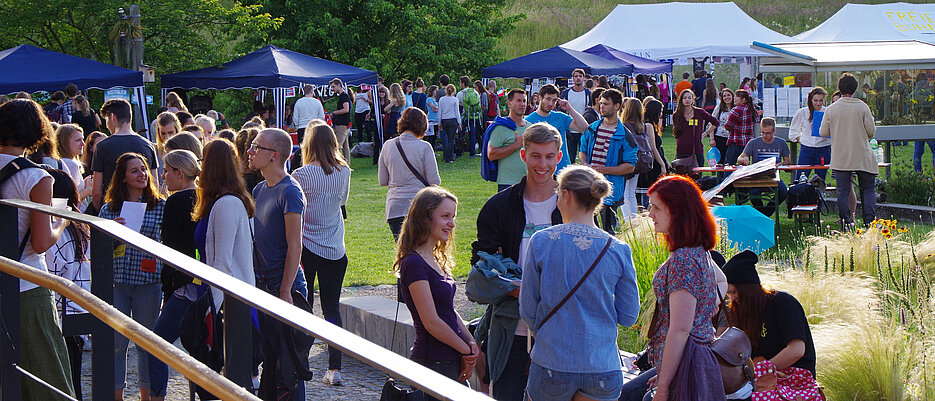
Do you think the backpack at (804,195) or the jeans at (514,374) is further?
the backpack at (804,195)

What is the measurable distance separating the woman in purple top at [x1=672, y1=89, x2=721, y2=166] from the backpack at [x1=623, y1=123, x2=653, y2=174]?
3269 mm

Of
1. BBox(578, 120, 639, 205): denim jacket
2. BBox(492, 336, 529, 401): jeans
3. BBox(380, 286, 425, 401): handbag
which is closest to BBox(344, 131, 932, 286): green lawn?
BBox(578, 120, 639, 205): denim jacket

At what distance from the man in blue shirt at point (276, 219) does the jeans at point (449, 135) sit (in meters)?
16.3

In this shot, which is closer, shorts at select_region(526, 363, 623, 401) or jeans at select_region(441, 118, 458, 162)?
shorts at select_region(526, 363, 623, 401)

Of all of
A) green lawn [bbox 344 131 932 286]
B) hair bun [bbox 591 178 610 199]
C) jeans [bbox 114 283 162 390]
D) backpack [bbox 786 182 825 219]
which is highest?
hair bun [bbox 591 178 610 199]

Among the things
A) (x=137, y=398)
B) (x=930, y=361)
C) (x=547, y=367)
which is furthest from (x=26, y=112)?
(x=930, y=361)

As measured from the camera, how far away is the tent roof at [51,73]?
17953 millimetres

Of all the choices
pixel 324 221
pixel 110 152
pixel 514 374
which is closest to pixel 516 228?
pixel 514 374

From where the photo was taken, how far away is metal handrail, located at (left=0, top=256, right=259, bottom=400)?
1944 millimetres

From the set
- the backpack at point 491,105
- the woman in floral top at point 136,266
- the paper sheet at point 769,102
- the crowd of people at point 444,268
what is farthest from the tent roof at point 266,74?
the woman in floral top at point 136,266

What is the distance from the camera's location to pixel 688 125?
13719 millimetres

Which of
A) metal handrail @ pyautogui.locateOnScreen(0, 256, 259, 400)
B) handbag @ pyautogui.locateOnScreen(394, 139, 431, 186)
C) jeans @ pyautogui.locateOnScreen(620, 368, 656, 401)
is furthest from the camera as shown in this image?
handbag @ pyautogui.locateOnScreen(394, 139, 431, 186)

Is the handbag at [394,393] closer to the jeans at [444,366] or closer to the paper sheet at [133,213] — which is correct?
the jeans at [444,366]

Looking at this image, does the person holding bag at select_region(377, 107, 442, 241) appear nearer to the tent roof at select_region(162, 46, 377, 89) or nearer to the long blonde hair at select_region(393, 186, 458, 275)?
the long blonde hair at select_region(393, 186, 458, 275)
